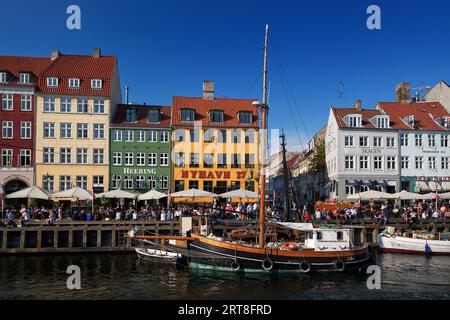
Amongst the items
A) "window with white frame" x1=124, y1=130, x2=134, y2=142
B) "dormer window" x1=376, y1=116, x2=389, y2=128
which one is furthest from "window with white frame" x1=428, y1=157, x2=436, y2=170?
"window with white frame" x1=124, y1=130, x2=134, y2=142

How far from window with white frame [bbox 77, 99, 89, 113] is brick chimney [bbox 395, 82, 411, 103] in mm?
41880

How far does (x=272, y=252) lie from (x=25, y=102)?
38.6 metres

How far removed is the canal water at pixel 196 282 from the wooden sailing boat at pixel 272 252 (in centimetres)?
59

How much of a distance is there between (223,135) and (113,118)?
44.3 feet

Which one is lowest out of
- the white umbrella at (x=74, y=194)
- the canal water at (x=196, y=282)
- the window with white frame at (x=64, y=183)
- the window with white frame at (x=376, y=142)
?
the canal water at (x=196, y=282)

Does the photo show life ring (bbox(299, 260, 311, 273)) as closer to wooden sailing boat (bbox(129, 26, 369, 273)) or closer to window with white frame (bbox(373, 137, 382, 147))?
wooden sailing boat (bbox(129, 26, 369, 273))

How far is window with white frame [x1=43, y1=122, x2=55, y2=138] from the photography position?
52219mm

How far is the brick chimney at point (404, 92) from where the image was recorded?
6250cm

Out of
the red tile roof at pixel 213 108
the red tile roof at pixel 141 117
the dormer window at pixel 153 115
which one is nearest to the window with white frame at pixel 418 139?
the red tile roof at pixel 213 108

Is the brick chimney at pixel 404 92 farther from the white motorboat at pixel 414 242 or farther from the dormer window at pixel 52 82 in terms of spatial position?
the dormer window at pixel 52 82

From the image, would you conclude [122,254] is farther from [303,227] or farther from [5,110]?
[5,110]

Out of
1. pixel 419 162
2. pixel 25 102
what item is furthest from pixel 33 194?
pixel 419 162

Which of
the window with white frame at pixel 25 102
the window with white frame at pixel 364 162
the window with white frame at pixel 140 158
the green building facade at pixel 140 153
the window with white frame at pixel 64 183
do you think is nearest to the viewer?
the window with white frame at pixel 25 102

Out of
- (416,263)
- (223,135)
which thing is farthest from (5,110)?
(416,263)
